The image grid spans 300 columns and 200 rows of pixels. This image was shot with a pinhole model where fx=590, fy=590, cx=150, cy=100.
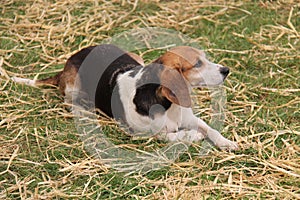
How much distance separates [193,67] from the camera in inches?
233

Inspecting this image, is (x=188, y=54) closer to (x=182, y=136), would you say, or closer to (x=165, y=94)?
(x=165, y=94)

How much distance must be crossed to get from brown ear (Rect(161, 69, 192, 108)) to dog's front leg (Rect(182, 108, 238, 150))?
16.8 inches

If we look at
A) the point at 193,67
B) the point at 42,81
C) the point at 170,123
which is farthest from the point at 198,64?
the point at 42,81

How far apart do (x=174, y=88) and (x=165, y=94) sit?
10 centimetres

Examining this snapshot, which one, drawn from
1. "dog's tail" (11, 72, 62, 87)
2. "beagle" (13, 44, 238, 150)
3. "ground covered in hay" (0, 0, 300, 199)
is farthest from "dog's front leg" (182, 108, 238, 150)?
"dog's tail" (11, 72, 62, 87)

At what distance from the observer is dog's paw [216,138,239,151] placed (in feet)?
19.1

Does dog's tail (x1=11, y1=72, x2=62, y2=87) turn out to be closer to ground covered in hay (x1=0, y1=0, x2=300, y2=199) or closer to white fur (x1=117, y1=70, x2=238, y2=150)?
ground covered in hay (x1=0, y1=0, x2=300, y2=199)

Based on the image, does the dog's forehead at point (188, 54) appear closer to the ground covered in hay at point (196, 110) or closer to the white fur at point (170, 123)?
the white fur at point (170, 123)

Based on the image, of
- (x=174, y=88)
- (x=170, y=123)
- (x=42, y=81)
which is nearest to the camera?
(x=174, y=88)

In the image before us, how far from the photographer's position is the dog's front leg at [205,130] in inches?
230

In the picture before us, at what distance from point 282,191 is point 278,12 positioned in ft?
14.8

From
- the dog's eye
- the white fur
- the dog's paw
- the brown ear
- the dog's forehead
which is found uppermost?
the dog's forehead

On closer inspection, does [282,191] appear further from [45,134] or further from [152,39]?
[152,39]

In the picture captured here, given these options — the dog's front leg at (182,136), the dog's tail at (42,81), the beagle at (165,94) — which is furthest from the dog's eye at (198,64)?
the dog's tail at (42,81)
